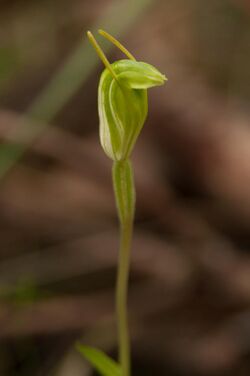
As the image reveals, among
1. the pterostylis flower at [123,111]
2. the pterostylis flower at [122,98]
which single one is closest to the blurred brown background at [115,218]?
the pterostylis flower at [123,111]

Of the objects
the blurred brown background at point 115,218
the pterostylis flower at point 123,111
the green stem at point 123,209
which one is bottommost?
the blurred brown background at point 115,218

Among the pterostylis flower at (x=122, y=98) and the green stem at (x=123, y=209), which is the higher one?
the pterostylis flower at (x=122, y=98)

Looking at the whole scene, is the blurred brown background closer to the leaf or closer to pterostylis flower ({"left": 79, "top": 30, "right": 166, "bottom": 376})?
the leaf

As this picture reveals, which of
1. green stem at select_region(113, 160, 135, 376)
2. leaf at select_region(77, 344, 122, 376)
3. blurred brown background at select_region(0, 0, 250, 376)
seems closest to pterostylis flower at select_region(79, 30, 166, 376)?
green stem at select_region(113, 160, 135, 376)

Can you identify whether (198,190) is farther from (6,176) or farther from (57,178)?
(6,176)

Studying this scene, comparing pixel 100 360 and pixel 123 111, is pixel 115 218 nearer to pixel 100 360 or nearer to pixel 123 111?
pixel 100 360

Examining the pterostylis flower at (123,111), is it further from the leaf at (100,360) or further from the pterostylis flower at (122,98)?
the leaf at (100,360)

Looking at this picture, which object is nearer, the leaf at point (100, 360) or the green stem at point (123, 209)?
the green stem at point (123, 209)
